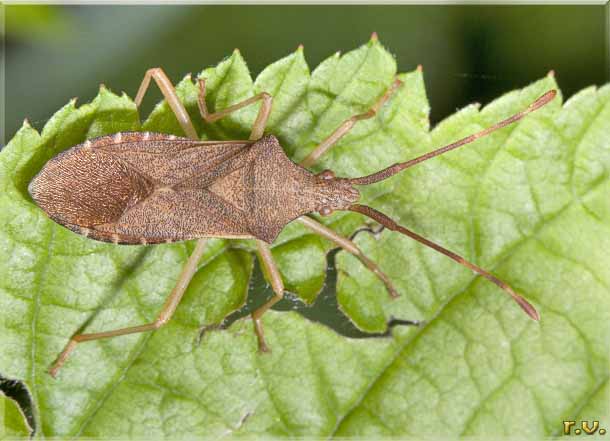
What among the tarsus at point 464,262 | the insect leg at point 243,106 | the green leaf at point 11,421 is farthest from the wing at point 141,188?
the green leaf at point 11,421

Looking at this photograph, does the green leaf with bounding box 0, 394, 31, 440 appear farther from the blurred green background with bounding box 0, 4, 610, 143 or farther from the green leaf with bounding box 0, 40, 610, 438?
the blurred green background with bounding box 0, 4, 610, 143

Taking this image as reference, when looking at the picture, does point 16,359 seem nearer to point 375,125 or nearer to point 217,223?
point 217,223

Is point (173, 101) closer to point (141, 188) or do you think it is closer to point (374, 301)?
point (141, 188)

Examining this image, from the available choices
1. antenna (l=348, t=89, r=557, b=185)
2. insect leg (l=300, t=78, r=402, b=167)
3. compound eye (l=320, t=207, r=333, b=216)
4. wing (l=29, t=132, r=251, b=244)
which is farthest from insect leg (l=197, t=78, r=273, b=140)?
antenna (l=348, t=89, r=557, b=185)

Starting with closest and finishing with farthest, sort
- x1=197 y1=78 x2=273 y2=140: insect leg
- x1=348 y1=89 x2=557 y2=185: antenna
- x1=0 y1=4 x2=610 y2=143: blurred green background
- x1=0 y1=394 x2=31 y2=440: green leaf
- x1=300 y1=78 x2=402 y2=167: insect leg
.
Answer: x1=0 y1=394 x2=31 y2=440: green leaf, x1=348 y1=89 x2=557 y2=185: antenna, x1=197 y1=78 x2=273 y2=140: insect leg, x1=300 y1=78 x2=402 y2=167: insect leg, x1=0 y1=4 x2=610 y2=143: blurred green background

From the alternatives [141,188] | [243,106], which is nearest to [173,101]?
[243,106]

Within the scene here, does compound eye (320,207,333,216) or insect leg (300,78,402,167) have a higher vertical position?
insect leg (300,78,402,167)
